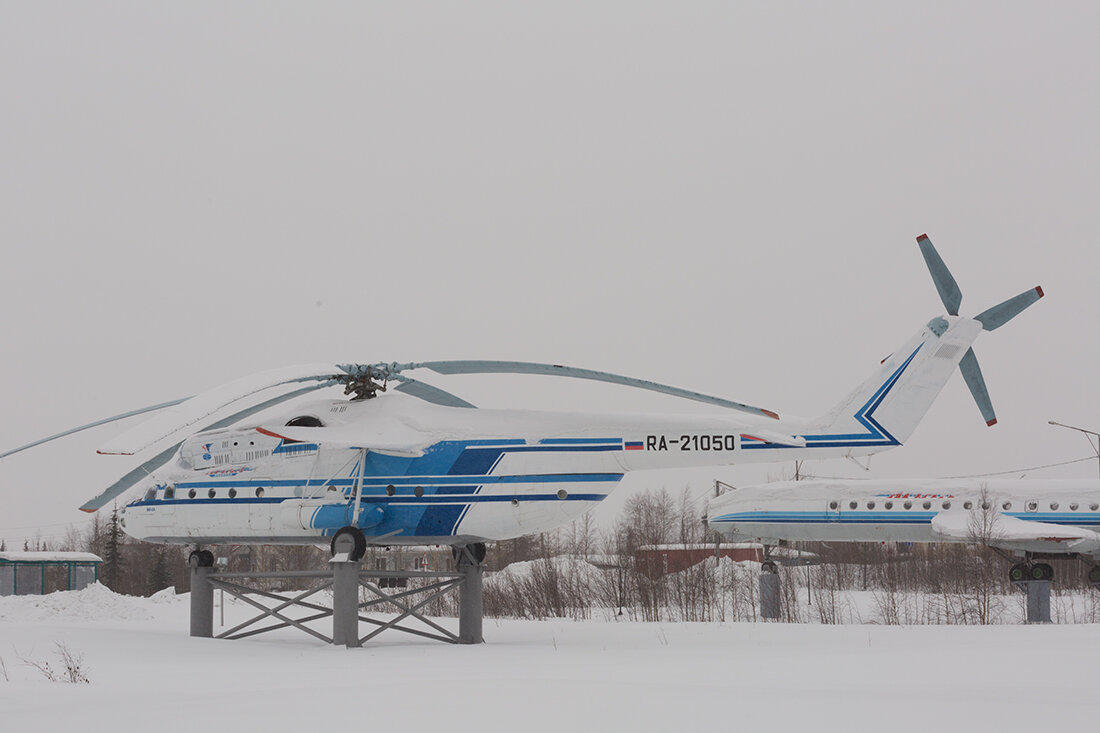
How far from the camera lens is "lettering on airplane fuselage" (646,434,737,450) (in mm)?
16812

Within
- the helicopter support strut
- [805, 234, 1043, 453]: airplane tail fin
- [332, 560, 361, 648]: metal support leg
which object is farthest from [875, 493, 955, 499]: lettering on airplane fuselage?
[332, 560, 361, 648]: metal support leg

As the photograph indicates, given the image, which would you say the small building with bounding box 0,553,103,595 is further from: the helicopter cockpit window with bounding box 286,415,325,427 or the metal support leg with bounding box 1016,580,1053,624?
the metal support leg with bounding box 1016,580,1053,624

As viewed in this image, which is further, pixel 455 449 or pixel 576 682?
pixel 455 449

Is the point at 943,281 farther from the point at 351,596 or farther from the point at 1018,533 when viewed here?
the point at 1018,533

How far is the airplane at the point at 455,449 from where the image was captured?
16.9m

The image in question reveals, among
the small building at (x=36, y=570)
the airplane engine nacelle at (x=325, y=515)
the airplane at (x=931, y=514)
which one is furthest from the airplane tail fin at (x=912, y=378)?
the small building at (x=36, y=570)

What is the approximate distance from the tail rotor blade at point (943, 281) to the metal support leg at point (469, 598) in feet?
31.9

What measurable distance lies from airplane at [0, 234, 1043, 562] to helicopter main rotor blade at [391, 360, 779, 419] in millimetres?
31

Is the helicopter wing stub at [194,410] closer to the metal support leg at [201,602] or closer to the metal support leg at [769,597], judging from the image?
the metal support leg at [201,602]

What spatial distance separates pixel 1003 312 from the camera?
18.2 metres

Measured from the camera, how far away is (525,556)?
85938 millimetres

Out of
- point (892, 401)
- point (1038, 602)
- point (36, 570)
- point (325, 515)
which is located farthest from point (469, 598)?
point (36, 570)

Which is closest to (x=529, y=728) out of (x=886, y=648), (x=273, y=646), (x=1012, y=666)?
(x=1012, y=666)

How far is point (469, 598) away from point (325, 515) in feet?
10.3
